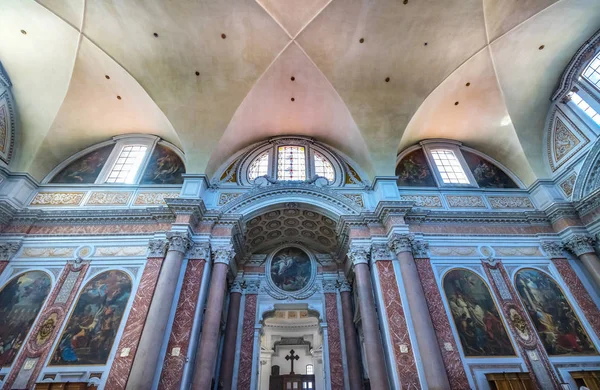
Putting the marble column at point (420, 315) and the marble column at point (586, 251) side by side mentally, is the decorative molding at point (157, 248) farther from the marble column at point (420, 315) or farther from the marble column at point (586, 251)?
the marble column at point (586, 251)

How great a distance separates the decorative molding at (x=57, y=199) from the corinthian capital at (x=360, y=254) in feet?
36.0

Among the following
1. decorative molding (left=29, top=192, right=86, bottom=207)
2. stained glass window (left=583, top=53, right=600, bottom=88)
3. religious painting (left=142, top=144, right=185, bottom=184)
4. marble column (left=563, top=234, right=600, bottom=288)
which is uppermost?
stained glass window (left=583, top=53, right=600, bottom=88)

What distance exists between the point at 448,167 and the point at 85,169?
1678cm

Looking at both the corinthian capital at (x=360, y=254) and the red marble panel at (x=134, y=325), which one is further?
the corinthian capital at (x=360, y=254)

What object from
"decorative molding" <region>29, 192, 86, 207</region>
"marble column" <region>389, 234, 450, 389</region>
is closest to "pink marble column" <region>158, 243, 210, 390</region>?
"decorative molding" <region>29, 192, 86, 207</region>

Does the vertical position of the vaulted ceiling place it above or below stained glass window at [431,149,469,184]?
above

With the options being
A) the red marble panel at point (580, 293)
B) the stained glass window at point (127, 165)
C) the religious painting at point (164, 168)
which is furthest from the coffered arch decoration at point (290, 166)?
the red marble panel at point (580, 293)

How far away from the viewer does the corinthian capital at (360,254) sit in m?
10.5

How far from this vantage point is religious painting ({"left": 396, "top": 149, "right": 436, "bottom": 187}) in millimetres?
13062

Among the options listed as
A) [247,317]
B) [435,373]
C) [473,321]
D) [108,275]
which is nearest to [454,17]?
[473,321]

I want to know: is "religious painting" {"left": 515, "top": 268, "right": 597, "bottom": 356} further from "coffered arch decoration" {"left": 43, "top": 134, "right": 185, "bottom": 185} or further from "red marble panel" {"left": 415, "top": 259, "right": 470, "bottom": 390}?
"coffered arch decoration" {"left": 43, "top": 134, "right": 185, "bottom": 185}

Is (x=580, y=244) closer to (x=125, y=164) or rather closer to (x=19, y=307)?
(x=125, y=164)

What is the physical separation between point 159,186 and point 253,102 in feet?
17.5

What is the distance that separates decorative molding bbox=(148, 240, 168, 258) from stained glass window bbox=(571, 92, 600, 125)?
16.4m
